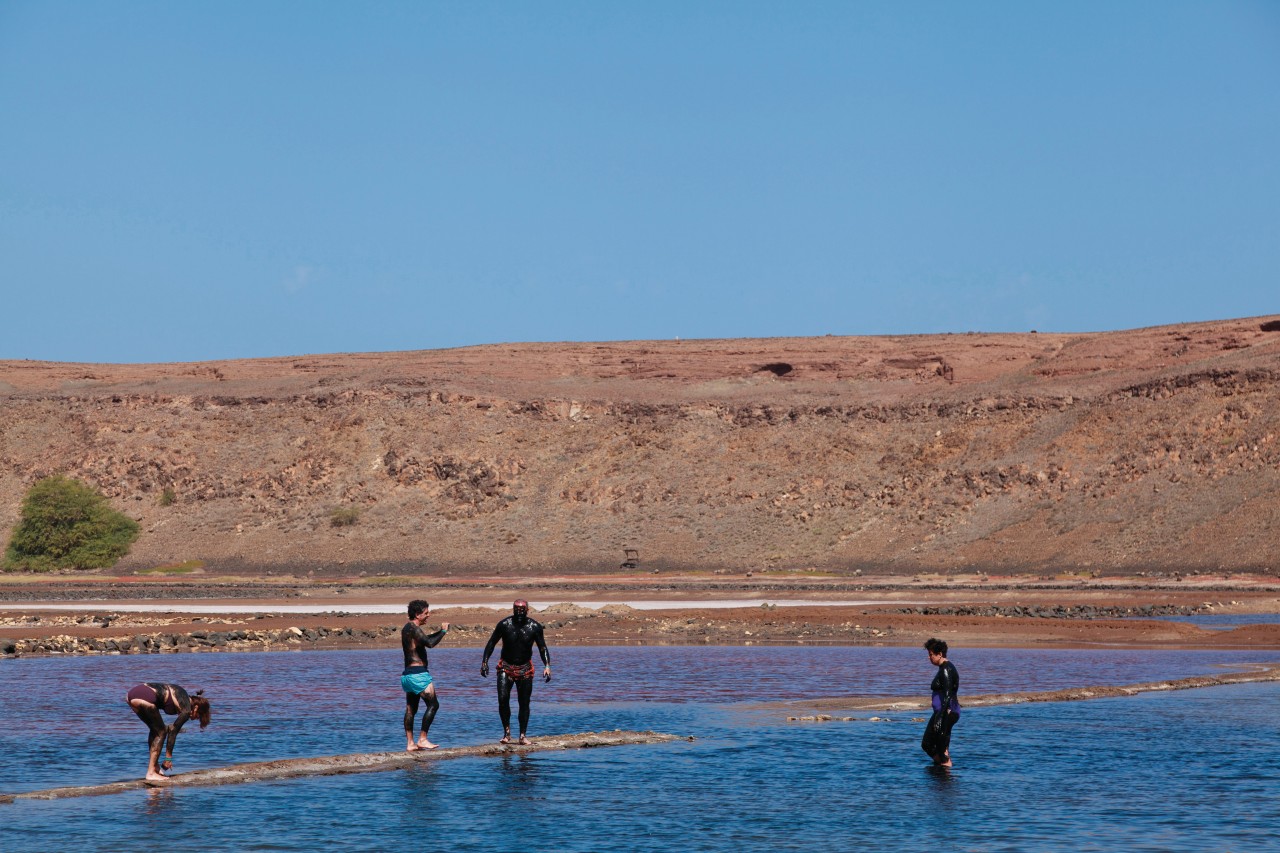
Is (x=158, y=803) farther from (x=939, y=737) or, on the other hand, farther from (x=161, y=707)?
(x=939, y=737)

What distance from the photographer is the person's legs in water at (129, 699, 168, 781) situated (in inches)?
642

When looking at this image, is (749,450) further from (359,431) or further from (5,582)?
(5,582)

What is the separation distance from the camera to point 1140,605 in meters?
51.3

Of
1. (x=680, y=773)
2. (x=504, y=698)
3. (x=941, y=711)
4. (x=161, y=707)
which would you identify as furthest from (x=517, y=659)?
(x=941, y=711)

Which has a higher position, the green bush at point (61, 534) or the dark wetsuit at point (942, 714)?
the green bush at point (61, 534)

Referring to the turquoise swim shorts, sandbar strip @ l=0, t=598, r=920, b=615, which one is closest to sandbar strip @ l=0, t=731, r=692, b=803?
the turquoise swim shorts

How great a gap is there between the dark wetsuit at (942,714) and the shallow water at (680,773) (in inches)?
13.9

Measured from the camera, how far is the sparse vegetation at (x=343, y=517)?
96.1 meters

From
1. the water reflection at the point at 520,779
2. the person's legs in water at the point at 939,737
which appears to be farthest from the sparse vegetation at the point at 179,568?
the person's legs in water at the point at 939,737

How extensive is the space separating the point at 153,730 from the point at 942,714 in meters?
8.77

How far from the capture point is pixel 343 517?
96.3m

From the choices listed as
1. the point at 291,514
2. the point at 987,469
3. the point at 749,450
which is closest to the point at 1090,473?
the point at 987,469

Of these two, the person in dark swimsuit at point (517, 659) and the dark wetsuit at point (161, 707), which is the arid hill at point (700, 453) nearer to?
the person in dark swimsuit at point (517, 659)

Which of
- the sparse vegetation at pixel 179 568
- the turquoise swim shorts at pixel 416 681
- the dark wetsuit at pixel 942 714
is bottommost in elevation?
the dark wetsuit at pixel 942 714
